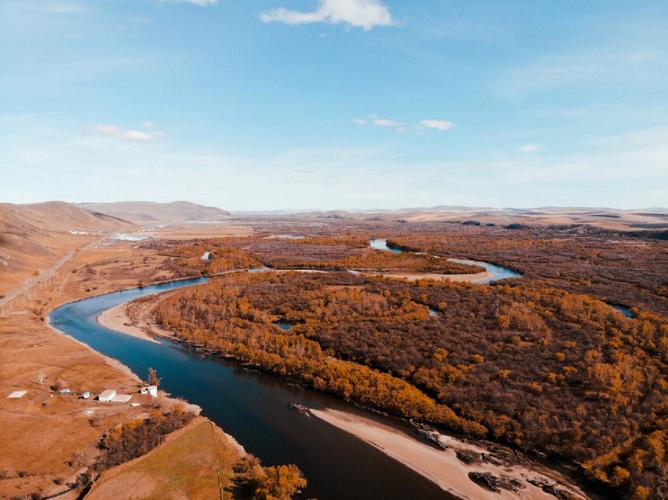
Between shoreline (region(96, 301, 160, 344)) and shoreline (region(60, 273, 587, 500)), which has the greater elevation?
shoreline (region(96, 301, 160, 344))

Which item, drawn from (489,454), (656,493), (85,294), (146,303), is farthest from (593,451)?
(85,294)

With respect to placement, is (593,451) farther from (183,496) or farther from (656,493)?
(183,496)

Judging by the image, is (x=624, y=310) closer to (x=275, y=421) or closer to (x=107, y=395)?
(x=275, y=421)

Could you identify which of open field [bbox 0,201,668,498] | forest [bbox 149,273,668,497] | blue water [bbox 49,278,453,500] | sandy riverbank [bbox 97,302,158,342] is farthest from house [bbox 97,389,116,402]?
sandy riverbank [bbox 97,302,158,342]

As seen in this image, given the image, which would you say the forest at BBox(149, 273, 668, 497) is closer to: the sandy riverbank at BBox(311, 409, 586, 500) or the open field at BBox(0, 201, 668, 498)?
the open field at BBox(0, 201, 668, 498)

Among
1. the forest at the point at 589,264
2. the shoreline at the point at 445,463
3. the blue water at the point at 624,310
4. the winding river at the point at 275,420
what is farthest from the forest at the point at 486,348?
the winding river at the point at 275,420

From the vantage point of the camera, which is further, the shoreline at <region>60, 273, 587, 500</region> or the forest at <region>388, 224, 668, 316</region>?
the forest at <region>388, 224, 668, 316</region>
